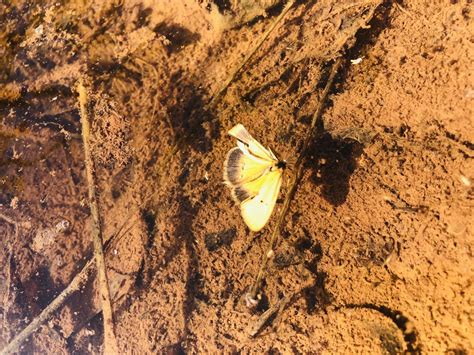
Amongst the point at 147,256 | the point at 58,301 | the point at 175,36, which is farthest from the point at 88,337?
the point at 175,36

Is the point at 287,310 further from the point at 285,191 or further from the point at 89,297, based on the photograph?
the point at 89,297

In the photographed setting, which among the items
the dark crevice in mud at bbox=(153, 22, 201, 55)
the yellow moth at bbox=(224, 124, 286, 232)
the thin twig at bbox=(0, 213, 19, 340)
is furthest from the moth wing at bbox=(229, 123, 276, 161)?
the thin twig at bbox=(0, 213, 19, 340)

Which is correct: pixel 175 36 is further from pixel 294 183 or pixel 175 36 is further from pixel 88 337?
pixel 88 337

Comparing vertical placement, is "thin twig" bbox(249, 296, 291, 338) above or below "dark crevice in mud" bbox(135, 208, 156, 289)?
below

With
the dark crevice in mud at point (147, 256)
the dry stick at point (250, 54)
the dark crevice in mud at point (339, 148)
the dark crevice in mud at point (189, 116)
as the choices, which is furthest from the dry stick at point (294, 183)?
the dark crevice in mud at point (147, 256)

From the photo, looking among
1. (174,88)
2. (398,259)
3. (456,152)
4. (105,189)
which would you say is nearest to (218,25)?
(174,88)

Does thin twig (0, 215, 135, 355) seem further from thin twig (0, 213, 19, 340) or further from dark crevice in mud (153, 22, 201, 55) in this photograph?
dark crevice in mud (153, 22, 201, 55)

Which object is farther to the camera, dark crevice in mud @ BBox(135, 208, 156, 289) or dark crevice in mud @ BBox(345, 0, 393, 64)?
dark crevice in mud @ BBox(135, 208, 156, 289)

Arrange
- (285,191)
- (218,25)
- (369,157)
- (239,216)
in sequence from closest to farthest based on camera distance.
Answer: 1. (369,157)
2. (285,191)
3. (239,216)
4. (218,25)

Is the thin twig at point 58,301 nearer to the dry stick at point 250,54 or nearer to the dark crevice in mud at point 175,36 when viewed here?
the dry stick at point 250,54
